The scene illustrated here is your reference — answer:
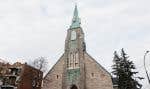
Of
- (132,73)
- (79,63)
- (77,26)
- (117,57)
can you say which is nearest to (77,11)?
(77,26)

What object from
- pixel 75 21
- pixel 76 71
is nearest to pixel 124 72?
pixel 76 71

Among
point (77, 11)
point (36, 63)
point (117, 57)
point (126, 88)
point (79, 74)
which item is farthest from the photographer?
point (77, 11)

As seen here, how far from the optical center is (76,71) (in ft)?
172

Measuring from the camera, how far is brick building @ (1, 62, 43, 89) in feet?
171

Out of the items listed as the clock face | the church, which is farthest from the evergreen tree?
the clock face

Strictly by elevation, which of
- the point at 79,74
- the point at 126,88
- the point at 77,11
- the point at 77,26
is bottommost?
the point at 126,88

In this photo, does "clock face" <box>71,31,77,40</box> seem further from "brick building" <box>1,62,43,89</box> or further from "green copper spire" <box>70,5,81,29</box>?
"brick building" <box>1,62,43,89</box>

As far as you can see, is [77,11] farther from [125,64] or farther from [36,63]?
[125,64]

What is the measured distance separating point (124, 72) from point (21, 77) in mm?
20841

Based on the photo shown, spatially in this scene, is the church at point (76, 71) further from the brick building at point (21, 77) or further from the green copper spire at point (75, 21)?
the brick building at point (21, 77)

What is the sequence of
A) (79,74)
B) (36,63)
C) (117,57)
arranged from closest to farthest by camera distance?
(117,57)
(79,74)
(36,63)

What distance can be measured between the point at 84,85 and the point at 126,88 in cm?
888

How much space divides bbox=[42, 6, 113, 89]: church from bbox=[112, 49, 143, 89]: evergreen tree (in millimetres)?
3624

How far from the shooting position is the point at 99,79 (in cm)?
5009
